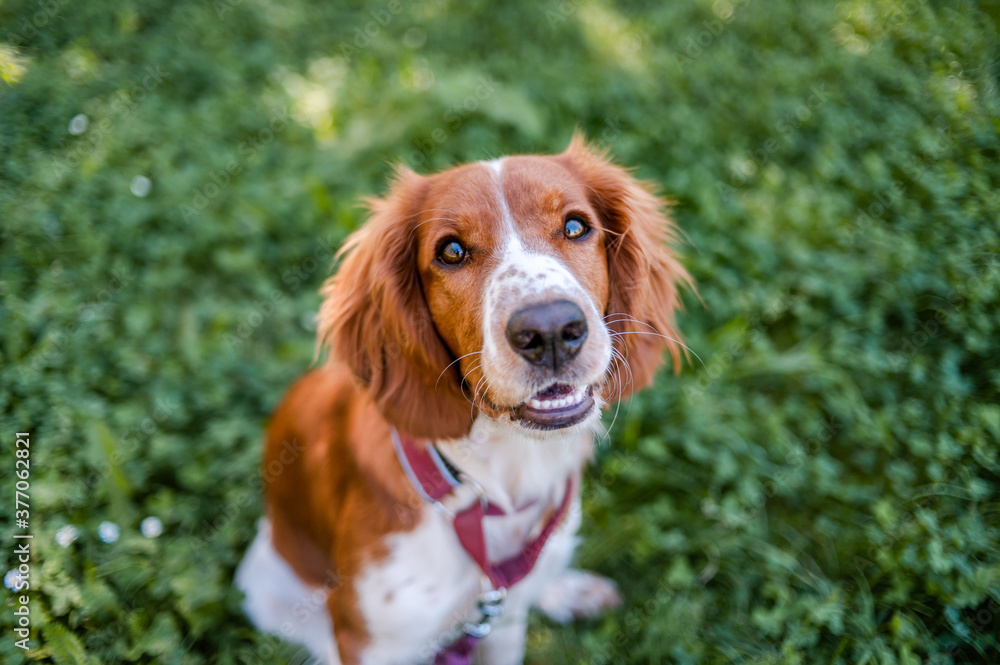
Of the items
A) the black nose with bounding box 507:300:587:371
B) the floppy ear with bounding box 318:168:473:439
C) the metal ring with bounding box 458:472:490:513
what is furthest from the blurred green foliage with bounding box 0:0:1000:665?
the black nose with bounding box 507:300:587:371

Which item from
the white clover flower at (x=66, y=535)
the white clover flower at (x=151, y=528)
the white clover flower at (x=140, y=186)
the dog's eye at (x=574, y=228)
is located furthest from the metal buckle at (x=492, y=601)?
the white clover flower at (x=140, y=186)

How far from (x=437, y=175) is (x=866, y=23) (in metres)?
4.25

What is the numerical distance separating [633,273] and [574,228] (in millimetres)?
306

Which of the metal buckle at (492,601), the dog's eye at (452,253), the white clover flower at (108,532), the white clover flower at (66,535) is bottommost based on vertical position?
the white clover flower at (108,532)

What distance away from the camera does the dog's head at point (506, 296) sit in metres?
1.88

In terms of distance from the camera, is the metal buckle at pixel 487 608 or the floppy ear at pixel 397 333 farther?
the metal buckle at pixel 487 608

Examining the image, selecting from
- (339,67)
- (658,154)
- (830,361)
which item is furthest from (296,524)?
(339,67)

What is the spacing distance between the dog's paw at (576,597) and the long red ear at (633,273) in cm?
130

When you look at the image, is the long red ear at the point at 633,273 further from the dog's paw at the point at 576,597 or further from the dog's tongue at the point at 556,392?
the dog's paw at the point at 576,597

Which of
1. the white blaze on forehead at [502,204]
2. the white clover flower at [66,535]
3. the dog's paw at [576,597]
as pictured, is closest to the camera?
the white blaze on forehead at [502,204]

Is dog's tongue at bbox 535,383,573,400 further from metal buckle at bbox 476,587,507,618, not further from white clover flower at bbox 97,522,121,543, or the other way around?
white clover flower at bbox 97,522,121,543

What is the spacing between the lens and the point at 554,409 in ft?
6.49

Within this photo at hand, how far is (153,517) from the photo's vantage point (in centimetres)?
310

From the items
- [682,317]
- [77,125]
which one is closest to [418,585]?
[682,317]
